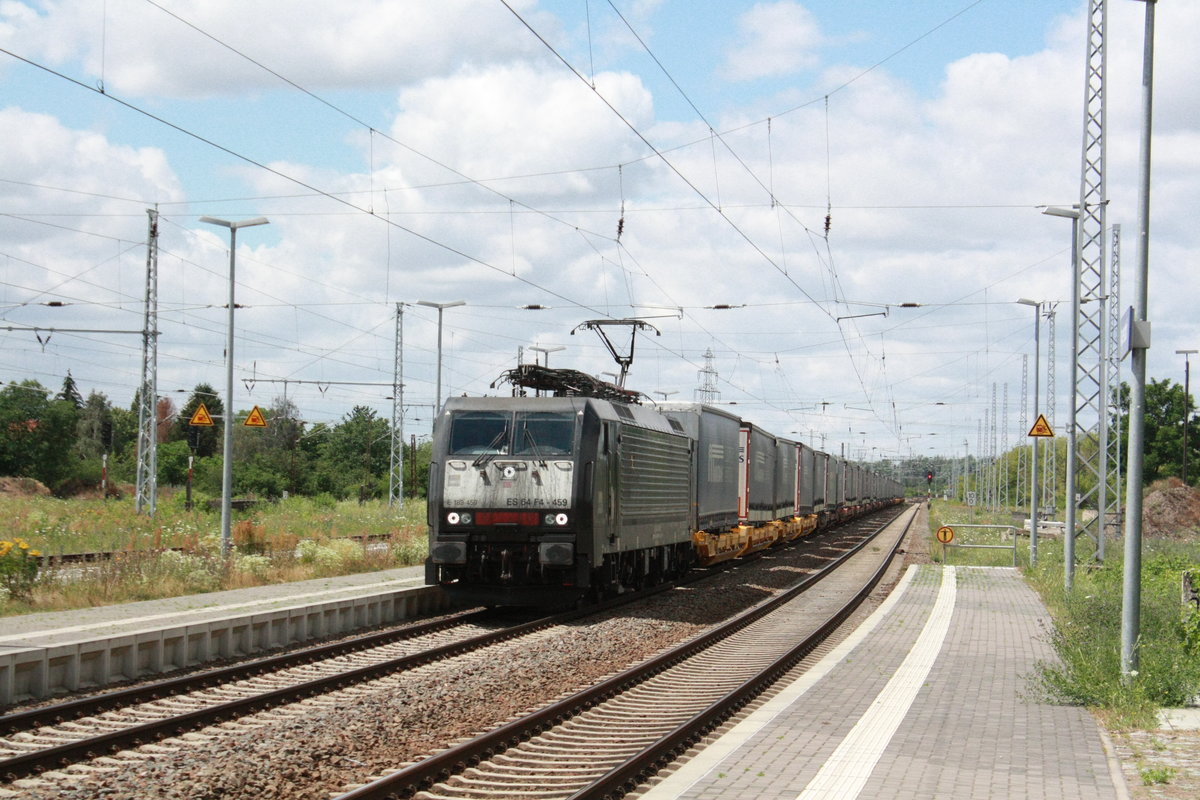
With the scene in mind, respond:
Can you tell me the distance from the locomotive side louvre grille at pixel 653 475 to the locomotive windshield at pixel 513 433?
159cm

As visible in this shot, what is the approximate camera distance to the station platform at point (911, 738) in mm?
7793

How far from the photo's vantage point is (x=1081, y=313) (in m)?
22.6

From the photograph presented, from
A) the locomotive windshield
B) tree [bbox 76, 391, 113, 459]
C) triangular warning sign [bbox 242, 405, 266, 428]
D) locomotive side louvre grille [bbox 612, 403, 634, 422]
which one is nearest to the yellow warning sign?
locomotive side louvre grille [bbox 612, 403, 634, 422]

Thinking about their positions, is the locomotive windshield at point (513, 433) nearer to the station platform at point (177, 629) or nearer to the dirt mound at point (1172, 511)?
the station platform at point (177, 629)

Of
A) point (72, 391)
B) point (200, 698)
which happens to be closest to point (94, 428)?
point (72, 391)

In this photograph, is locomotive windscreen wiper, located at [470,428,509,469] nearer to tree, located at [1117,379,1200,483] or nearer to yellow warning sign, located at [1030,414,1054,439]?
yellow warning sign, located at [1030,414,1054,439]

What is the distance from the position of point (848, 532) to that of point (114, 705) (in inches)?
1831

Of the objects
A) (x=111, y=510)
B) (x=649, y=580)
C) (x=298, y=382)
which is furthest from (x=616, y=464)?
(x=298, y=382)

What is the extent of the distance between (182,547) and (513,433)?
8.72 meters

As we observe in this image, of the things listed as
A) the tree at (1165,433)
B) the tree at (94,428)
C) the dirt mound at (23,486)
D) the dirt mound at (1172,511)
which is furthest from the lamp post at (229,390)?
the tree at (94,428)

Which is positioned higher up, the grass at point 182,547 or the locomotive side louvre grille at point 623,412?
the locomotive side louvre grille at point 623,412

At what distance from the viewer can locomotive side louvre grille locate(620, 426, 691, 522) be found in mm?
19484

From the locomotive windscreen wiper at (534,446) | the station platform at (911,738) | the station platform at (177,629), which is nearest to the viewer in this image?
the station platform at (911,738)

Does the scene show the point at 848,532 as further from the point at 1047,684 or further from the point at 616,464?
the point at 1047,684
